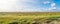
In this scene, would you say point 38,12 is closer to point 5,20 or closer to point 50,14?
point 50,14

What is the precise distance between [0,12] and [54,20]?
1.60m

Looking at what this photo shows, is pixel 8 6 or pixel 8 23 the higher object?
pixel 8 6

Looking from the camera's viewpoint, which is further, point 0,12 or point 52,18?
point 0,12

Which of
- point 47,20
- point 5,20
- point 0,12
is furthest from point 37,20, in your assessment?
point 0,12

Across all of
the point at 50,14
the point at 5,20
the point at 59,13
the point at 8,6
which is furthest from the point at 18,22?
the point at 59,13

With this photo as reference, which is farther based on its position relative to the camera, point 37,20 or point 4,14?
point 4,14

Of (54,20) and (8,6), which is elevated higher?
(8,6)

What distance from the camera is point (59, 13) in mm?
5066

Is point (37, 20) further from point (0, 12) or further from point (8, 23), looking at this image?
point (0, 12)

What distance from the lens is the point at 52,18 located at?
14.4 ft

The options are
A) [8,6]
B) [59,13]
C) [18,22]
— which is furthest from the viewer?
[59,13]

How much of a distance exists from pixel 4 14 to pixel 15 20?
0.70 m

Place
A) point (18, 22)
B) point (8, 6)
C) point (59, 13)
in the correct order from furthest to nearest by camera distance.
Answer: point (59, 13) < point (8, 6) < point (18, 22)

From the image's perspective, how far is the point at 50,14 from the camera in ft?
16.2
